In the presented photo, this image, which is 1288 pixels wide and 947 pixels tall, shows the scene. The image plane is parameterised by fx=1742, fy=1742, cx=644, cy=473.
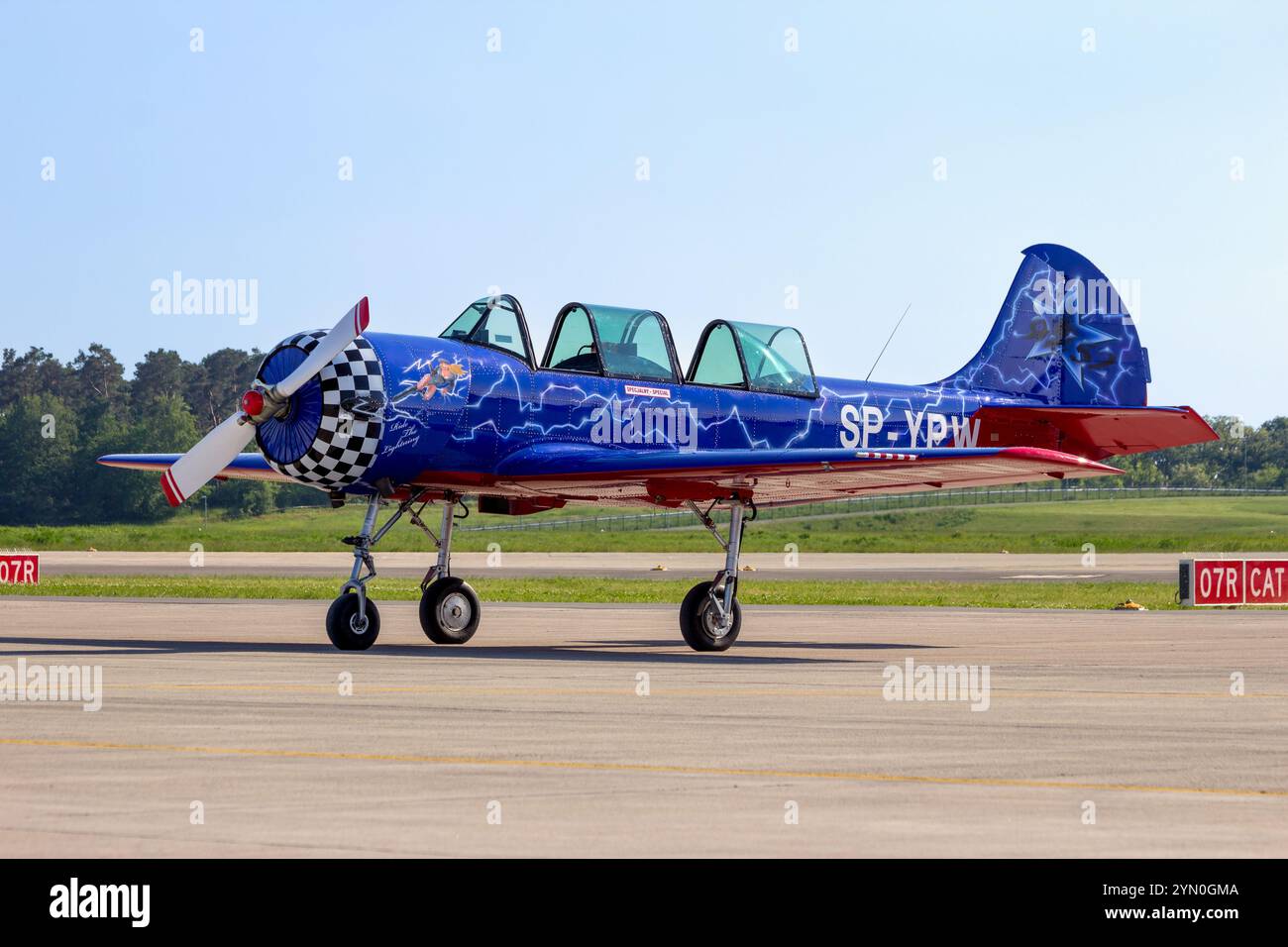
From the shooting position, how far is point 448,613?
2186 centimetres

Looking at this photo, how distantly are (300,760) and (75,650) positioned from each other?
34.4ft

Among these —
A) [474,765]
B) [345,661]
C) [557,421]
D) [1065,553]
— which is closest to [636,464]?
[557,421]

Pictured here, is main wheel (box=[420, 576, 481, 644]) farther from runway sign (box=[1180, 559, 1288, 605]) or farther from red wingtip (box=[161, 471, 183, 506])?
runway sign (box=[1180, 559, 1288, 605])

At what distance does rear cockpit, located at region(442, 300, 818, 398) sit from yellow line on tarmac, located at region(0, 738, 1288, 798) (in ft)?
35.0

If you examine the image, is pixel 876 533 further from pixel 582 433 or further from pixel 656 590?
pixel 582 433

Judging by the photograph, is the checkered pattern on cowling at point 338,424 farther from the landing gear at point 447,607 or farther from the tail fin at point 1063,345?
the tail fin at point 1063,345

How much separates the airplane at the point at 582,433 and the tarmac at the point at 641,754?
194 cm

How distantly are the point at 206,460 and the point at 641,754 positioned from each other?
11190 millimetres

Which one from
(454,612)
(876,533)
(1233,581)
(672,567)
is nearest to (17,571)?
(672,567)

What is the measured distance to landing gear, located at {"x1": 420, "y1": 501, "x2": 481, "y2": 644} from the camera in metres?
21.8

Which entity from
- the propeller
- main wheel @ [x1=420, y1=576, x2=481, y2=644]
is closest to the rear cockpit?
the propeller

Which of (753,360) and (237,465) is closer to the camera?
(753,360)
